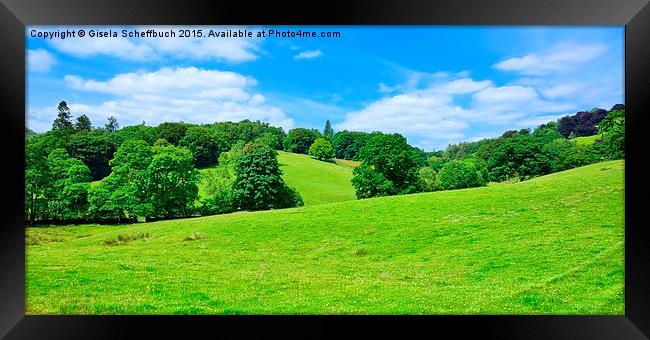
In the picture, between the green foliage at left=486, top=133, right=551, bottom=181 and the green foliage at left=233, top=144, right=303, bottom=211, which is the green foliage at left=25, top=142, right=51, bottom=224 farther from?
the green foliage at left=486, top=133, right=551, bottom=181

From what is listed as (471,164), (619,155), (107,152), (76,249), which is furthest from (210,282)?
(619,155)

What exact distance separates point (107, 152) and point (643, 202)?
11635 mm

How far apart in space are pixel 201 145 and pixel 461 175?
312 inches

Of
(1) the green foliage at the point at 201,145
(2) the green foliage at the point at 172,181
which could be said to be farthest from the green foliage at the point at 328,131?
(2) the green foliage at the point at 172,181

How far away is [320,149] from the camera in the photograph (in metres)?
12.1

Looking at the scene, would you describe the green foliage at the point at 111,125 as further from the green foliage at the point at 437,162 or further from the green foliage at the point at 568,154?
the green foliage at the point at 568,154

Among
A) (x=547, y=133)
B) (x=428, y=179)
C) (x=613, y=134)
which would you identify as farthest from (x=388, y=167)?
(x=613, y=134)

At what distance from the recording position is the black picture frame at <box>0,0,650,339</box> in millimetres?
6906

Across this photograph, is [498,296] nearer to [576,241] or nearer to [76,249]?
[576,241]

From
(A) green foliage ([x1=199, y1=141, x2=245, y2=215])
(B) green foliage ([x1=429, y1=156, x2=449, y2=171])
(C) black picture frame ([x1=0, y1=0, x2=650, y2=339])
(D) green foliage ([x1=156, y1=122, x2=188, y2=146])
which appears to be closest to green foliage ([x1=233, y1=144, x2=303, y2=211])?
(A) green foliage ([x1=199, y1=141, x2=245, y2=215])

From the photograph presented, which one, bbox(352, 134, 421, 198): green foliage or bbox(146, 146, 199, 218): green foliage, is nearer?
bbox(146, 146, 199, 218): green foliage

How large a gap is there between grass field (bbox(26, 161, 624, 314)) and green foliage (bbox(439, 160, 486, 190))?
31cm
